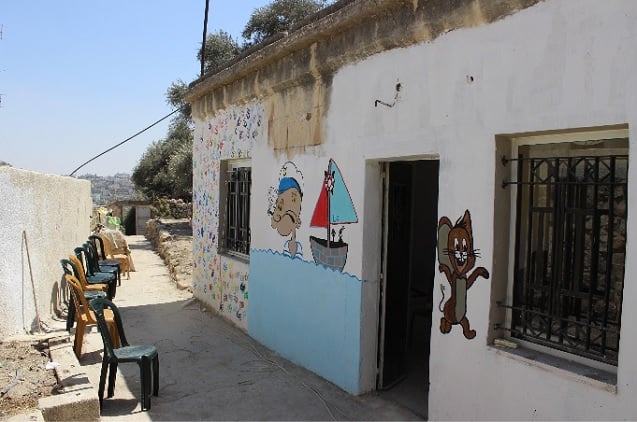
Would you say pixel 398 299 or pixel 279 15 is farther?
Answer: pixel 279 15

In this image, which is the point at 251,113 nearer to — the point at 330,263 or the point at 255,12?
the point at 330,263

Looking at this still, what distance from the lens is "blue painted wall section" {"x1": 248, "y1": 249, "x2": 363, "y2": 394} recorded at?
497cm

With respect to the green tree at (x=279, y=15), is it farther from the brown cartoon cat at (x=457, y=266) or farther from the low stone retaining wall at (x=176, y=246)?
the brown cartoon cat at (x=457, y=266)

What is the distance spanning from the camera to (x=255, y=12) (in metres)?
21.5

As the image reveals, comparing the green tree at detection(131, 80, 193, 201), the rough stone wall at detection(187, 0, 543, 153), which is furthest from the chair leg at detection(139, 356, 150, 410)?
the green tree at detection(131, 80, 193, 201)

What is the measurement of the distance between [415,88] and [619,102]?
167cm

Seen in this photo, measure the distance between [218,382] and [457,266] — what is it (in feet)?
9.56

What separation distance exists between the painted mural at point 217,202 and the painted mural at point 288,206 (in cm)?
85

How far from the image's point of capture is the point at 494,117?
349 cm

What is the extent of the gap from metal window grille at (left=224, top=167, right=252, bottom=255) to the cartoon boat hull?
2.31 metres

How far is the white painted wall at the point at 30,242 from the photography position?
5.69 meters

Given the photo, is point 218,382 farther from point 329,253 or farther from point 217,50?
point 217,50

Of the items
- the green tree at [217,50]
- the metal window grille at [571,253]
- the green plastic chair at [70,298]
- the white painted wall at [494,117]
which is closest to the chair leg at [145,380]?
the white painted wall at [494,117]

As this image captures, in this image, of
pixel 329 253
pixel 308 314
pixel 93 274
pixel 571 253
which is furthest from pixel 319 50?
pixel 93 274
